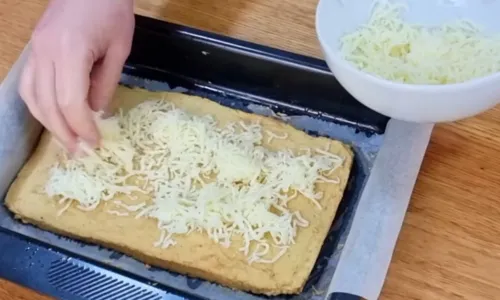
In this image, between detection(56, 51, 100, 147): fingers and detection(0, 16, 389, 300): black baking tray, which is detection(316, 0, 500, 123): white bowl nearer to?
detection(0, 16, 389, 300): black baking tray

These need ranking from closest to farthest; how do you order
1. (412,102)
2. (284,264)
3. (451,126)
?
(412,102)
(284,264)
(451,126)

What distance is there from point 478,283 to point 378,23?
307mm

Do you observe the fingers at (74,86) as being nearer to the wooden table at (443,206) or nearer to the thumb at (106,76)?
the thumb at (106,76)

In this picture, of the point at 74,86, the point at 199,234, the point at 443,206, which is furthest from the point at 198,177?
the point at 443,206

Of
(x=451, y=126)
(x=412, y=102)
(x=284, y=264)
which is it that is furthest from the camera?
(x=451, y=126)

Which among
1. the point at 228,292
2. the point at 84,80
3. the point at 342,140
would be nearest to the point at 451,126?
the point at 342,140

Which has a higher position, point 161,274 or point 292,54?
point 292,54

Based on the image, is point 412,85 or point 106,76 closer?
point 412,85

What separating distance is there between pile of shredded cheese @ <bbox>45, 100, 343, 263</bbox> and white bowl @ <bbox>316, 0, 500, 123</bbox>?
0.16m

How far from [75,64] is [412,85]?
0.38 metres

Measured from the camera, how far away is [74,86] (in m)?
0.82

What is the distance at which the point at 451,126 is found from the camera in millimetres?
920

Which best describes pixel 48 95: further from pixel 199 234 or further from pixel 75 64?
pixel 199 234

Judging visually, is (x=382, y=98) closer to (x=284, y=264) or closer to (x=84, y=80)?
(x=284, y=264)
